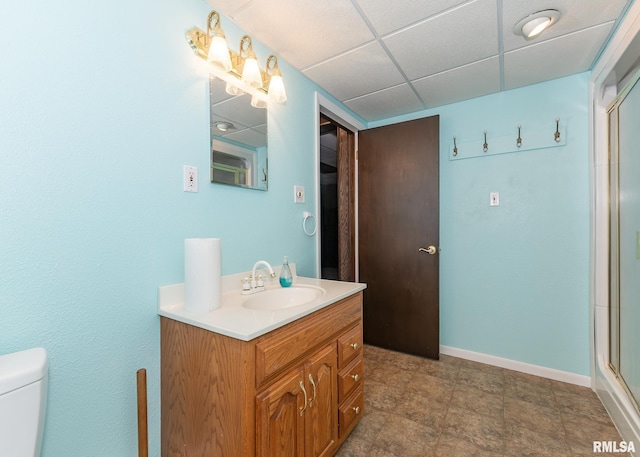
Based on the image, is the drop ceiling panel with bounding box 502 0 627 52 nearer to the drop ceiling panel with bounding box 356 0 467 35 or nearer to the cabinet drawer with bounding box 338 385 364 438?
the drop ceiling panel with bounding box 356 0 467 35

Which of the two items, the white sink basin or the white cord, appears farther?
the white cord

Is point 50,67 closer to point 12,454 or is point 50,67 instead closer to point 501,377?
point 12,454

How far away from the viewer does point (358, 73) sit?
6.27ft

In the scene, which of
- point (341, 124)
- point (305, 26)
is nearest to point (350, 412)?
point (305, 26)

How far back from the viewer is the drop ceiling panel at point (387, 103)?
2.20m

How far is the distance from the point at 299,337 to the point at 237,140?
3.40 feet

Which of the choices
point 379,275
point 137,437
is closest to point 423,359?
point 379,275

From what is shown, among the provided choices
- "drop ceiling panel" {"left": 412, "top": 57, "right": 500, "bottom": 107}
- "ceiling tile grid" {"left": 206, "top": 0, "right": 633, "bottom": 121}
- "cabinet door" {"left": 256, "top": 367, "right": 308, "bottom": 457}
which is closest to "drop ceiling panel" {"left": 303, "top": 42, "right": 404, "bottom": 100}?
"ceiling tile grid" {"left": 206, "top": 0, "right": 633, "bottom": 121}

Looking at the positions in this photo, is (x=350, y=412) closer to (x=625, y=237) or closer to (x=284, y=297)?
(x=284, y=297)

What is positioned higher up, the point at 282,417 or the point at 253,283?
the point at 253,283

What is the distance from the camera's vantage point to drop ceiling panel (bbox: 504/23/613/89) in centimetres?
155

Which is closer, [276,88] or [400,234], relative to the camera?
[276,88]

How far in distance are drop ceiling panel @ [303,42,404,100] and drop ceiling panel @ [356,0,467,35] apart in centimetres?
17

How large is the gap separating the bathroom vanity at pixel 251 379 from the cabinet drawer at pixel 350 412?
13 millimetres
